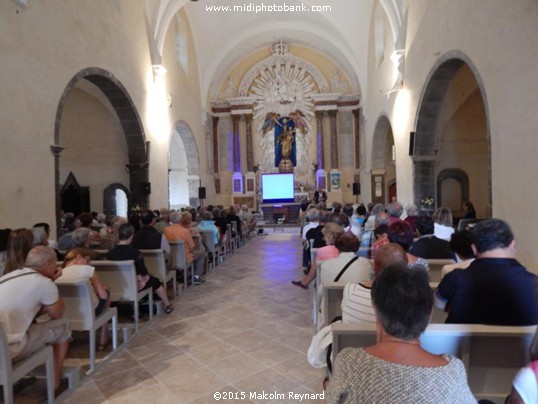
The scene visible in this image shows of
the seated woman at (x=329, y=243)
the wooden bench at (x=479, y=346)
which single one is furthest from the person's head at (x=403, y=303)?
the seated woman at (x=329, y=243)

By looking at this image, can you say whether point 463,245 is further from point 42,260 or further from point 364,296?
point 42,260

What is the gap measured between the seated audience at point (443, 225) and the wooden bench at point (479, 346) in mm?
2548

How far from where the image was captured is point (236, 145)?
60.7 ft

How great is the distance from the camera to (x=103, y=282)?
4164mm

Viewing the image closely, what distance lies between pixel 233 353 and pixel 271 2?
48.0 feet

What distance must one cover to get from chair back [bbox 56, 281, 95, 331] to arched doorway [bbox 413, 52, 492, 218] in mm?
7199

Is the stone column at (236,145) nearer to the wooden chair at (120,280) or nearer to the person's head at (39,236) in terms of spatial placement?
the wooden chair at (120,280)

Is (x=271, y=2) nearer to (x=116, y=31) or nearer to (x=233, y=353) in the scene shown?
(x=116, y=31)

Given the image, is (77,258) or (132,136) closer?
(77,258)

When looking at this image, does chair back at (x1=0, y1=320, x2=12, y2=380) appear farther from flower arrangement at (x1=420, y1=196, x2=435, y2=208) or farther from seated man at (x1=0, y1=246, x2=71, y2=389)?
flower arrangement at (x1=420, y1=196, x2=435, y2=208)

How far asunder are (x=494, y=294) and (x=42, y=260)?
2843mm

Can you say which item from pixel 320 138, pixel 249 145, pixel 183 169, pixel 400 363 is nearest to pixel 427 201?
pixel 400 363

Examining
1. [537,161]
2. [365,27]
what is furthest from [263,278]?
[365,27]

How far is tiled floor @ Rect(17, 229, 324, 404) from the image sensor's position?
Result: 2971 mm
